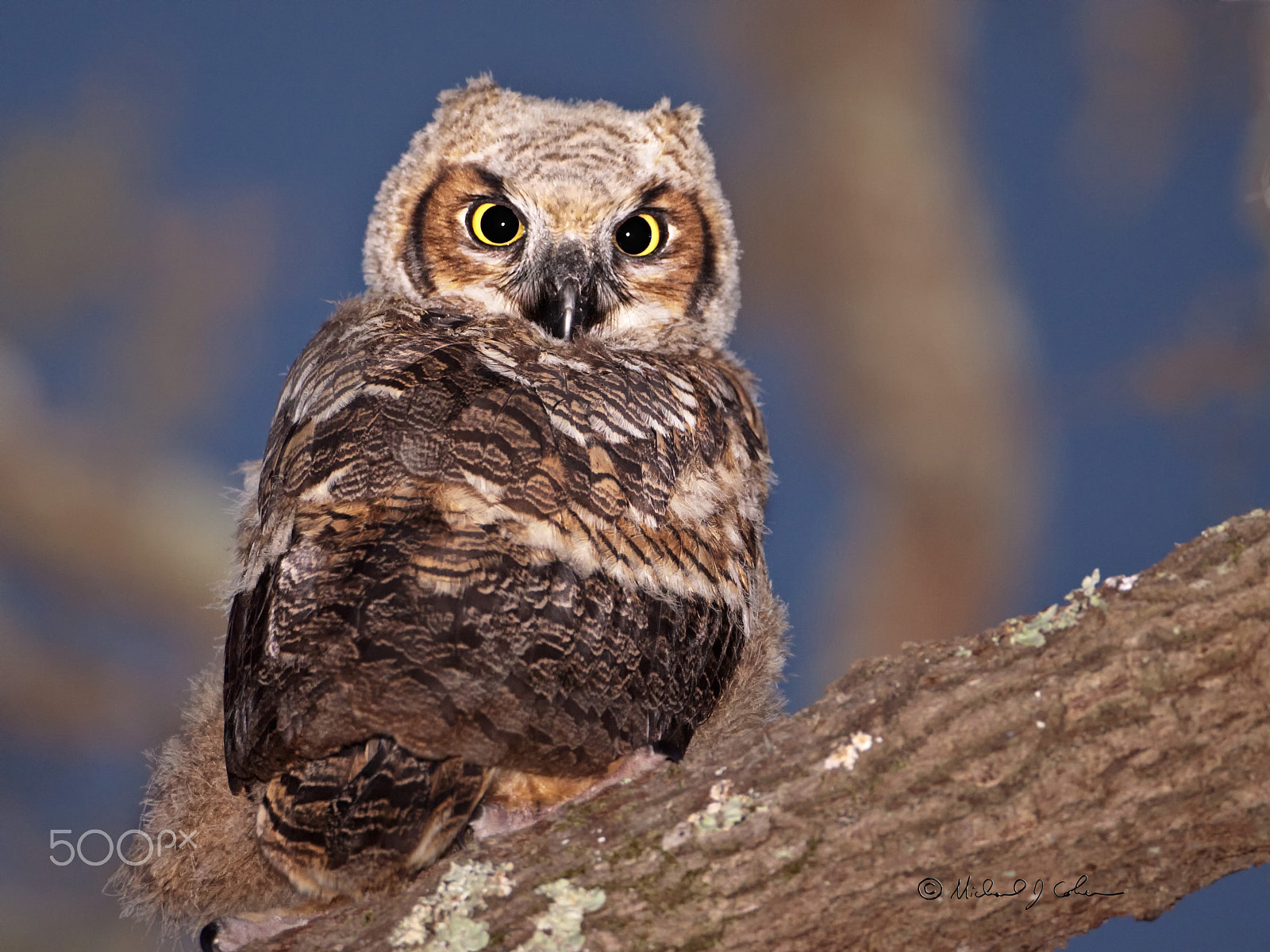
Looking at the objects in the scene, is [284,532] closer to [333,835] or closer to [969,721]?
[333,835]

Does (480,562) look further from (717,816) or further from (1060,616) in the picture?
(1060,616)

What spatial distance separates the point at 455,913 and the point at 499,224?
144cm

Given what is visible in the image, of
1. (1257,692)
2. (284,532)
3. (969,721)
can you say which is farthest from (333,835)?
(1257,692)

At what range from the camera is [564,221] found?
2408 millimetres

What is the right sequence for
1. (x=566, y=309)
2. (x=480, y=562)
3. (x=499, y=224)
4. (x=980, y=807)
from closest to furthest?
(x=980, y=807) < (x=480, y=562) < (x=566, y=309) < (x=499, y=224)

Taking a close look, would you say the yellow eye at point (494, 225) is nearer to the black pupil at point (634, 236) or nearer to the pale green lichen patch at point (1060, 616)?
the black pupil at point (634, 236)

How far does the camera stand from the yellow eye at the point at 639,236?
2.54 meters

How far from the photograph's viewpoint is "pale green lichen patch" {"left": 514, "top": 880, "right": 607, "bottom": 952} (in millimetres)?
1507

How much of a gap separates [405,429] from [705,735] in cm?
75

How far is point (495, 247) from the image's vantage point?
2461mm

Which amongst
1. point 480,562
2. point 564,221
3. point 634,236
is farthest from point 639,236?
point 480,562
